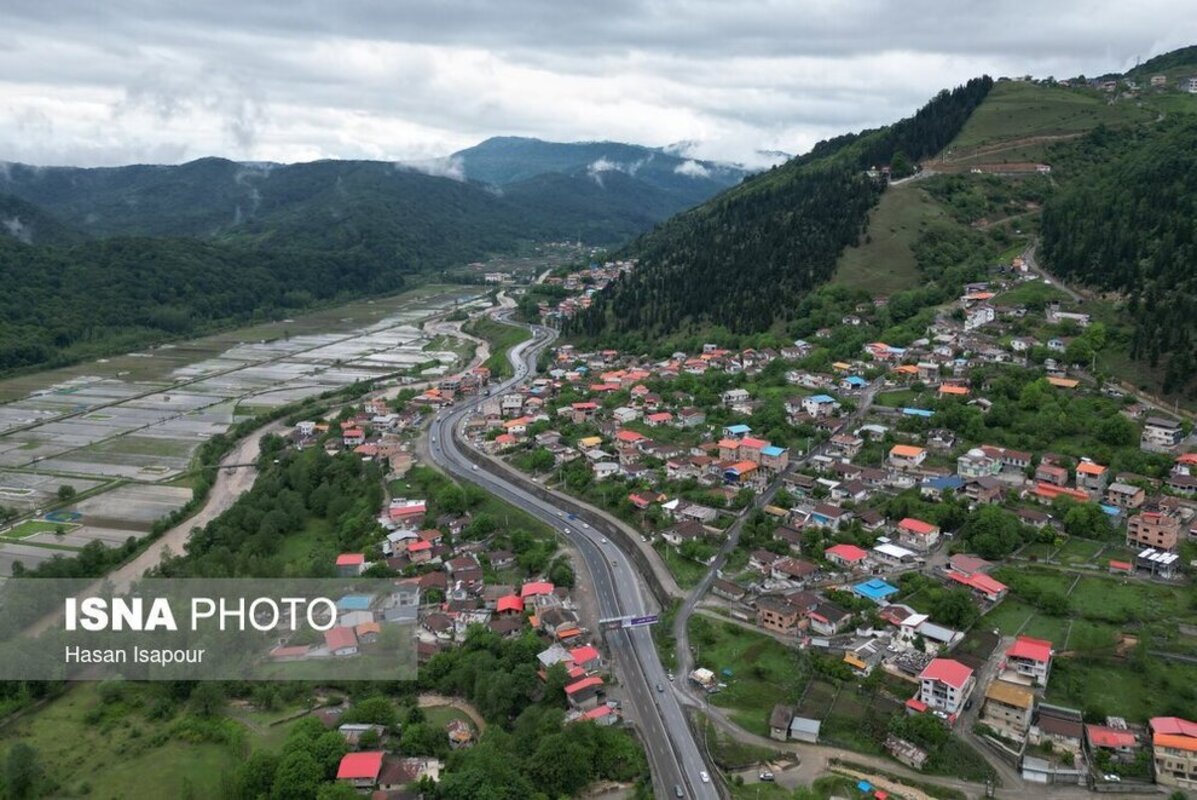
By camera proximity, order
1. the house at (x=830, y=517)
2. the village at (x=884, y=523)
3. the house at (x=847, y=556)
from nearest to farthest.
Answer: the village at (x=884, y=523) → the house at (x=847, y=556) → the house at (x=830, y=517)

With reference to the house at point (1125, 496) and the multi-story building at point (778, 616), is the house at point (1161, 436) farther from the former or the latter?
the multi-story building at point (778, 616)

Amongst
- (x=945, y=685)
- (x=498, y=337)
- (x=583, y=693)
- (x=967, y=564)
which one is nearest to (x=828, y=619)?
(x=945, y=685)

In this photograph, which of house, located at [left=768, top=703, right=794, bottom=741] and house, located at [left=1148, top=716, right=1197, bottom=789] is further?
house, located at [left=768, top=703, right=794, bottom=741]

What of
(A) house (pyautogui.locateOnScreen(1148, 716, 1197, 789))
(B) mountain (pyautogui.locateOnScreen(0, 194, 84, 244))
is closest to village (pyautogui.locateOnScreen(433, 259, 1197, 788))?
(A) house (pyautogui.locateOnScreen(1148, 716, 1197, 789))

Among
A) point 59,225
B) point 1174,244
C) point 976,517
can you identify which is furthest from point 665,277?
point 59,225

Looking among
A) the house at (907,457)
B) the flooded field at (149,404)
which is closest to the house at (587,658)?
the house at (907,457)

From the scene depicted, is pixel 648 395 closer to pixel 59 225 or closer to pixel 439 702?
pixel 439 702

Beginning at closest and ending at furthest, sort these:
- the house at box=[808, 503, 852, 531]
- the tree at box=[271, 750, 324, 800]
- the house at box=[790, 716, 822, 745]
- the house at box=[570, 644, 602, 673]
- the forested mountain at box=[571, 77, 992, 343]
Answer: the tree at box=[271, 750, 324, 800] → the house at box=[790, 716, 822, 745] → the house at box=[570, 644, 602, 673] → the house at box=[808, 503, 852, 531] → the forested mountain at box=[571, 77, 992, 343]

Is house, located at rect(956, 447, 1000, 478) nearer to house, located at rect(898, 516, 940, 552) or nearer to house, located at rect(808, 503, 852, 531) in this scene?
house, located at rect(898, 516, 940, 552)
